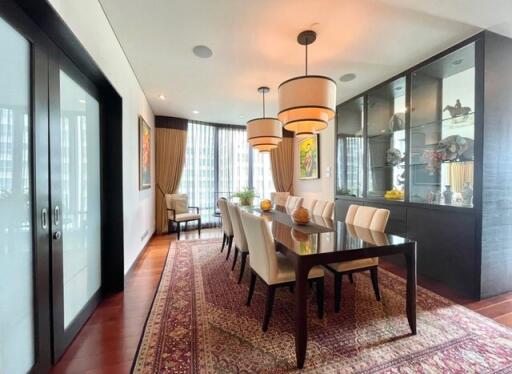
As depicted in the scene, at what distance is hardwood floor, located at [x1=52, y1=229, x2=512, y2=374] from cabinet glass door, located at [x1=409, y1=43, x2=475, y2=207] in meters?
0.99

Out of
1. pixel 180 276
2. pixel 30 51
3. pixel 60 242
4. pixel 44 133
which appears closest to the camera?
pixel 30 51

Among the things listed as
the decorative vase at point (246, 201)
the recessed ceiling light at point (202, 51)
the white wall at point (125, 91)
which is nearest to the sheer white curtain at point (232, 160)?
the decorative vase at point (246, 201)

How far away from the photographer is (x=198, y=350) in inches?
64.6

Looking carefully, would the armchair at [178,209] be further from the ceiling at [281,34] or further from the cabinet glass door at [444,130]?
the cabinet glass door at [444,130]

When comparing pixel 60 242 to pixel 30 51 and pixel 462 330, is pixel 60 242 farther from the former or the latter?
pixel 462 330

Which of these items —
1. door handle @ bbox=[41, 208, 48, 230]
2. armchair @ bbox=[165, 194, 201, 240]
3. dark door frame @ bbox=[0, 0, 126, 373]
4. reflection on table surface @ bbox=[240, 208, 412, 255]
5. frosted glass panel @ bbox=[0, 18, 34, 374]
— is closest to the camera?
frosted glass panel @ bbox=[0, 18, 34, 374]

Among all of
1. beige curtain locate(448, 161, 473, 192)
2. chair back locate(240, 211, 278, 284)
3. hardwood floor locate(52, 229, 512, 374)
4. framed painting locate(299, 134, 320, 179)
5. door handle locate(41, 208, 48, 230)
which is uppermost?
framed painting locate(299, 134, 320, 179)

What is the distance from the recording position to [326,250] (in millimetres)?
1612

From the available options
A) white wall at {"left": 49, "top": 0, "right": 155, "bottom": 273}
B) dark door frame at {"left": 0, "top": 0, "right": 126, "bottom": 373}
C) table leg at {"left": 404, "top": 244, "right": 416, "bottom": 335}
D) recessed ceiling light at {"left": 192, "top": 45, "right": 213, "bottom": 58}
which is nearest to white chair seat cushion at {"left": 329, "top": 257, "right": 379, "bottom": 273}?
table leg at {"left": 404, "top": 244, "right": 416, "bottom": 335}

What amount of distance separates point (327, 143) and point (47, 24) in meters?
4.51

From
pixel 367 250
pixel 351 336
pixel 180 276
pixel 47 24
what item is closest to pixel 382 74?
pixel 367 250

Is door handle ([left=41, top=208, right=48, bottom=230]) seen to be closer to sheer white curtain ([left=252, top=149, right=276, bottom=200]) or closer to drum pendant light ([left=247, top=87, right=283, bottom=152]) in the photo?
drum pendant light ([left=247, top=87, right=283, bottom=152])

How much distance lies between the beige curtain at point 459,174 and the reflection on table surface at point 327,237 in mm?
1361

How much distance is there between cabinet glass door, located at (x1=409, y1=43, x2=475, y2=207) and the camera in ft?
8.49
